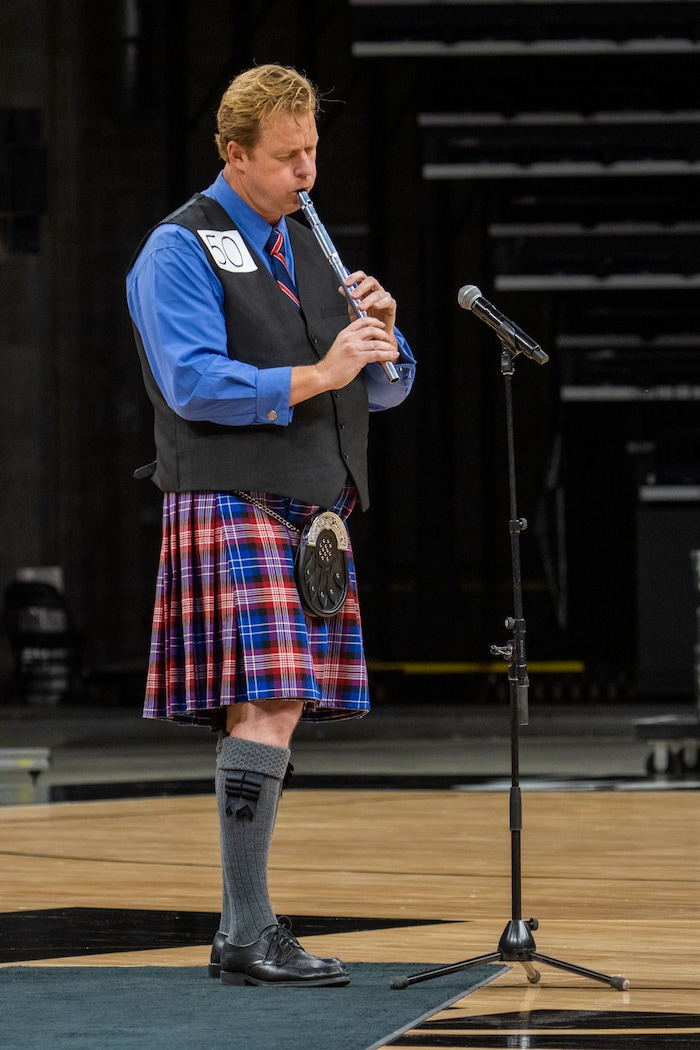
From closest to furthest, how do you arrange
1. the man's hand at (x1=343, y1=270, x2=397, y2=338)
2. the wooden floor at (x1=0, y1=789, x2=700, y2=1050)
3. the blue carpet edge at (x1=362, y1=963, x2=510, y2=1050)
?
the blue carpet edge at (x1=362, y1=963, x2=510, y2=1050) → the wooden floor at (x1=0, y1=789, x2=700, y2=1050) → the man's hand at (x1=343, y1=270, x2=397, y2=338)

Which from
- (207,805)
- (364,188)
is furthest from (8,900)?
(364,188)

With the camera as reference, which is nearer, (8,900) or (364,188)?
(8,900)

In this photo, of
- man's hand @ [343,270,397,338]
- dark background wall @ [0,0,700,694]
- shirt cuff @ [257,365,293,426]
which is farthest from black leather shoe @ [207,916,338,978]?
dark background wall @ [0,0,700,694]

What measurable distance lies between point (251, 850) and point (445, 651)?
7.63 m

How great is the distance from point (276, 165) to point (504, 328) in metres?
0.39

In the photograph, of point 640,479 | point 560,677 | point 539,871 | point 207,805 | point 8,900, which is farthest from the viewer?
point 560,677

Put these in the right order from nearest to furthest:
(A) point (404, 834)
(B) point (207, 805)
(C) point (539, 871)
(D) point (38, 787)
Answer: (C) point (539, 871) → (A) point (404, 834) → (B) point (207, 805) → (D) point (38, 787)

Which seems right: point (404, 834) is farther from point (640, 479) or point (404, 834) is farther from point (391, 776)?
point (640, 479)

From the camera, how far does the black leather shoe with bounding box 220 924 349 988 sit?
239 cm

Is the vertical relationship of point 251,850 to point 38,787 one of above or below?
above

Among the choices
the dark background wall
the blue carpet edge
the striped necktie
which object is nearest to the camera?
the blue carpet edge

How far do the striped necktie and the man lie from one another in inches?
0.5

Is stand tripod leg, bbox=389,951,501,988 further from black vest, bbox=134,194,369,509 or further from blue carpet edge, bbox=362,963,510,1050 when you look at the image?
black vest, bbox=134,194,369,509

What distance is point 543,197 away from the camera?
32.4ft
